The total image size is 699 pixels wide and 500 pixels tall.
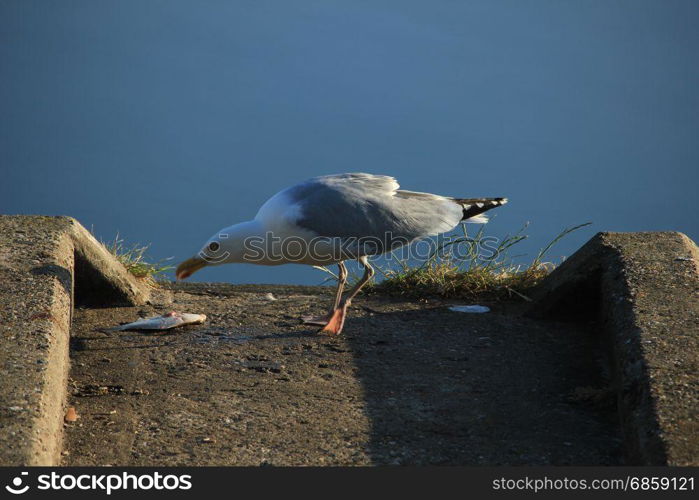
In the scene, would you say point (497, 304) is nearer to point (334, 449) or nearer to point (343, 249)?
point (343, 249)

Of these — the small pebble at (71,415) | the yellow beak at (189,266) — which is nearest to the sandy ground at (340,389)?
the small pebble at (71,415)

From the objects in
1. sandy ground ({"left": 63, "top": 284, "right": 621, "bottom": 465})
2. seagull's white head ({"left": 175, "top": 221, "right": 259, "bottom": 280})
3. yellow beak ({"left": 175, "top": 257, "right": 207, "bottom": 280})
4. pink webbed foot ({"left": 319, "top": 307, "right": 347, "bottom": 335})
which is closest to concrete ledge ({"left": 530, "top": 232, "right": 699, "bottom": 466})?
sandy ground ({"left": 63, "top": 284, "right": 621, "bottom": 465})

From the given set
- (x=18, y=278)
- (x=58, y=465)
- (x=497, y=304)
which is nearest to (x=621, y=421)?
(x=497, y=304)

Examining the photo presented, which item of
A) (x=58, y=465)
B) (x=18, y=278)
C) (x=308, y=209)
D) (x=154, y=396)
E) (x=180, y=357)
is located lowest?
(x=58, y=465)

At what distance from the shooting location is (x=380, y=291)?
22.0 ft

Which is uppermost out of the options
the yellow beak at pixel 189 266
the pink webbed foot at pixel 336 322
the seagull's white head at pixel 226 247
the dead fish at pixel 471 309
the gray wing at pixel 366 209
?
the gray wing at pixel 366 209

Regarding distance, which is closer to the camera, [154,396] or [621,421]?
[621,421]

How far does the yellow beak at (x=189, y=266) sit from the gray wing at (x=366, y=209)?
67 cm


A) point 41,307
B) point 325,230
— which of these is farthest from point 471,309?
point 41,307

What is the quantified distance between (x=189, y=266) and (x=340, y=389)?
4.82ft

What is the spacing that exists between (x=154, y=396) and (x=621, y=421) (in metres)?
2.21

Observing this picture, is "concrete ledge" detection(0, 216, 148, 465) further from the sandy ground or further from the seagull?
the seagull

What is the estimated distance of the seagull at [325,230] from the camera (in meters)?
5.79

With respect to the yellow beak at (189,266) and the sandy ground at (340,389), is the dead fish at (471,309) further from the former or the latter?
the yellow beak at (189,266)
